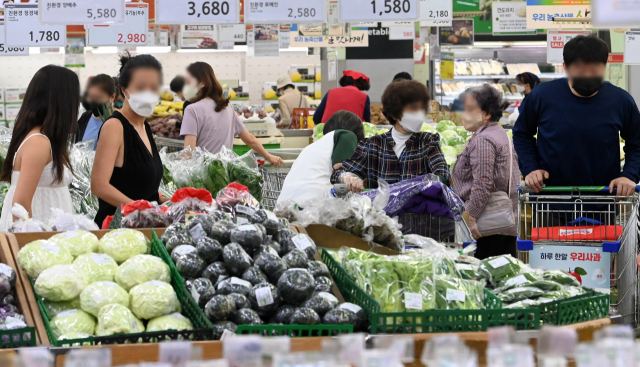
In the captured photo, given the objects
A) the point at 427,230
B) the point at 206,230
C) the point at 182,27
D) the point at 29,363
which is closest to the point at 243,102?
the point at 182,27

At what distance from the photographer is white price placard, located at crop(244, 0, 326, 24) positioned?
18.0 feet

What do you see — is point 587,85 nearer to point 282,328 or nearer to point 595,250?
point 595,250

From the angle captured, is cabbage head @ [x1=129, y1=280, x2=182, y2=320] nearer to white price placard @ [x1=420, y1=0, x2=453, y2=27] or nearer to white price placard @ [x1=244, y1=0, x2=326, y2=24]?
white price placard @ [x1=244, y1=0, x2=326, y2=24]

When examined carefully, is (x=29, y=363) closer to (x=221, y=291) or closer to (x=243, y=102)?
(x=221, y=291)

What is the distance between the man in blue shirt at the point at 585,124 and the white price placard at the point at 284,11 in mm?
2071

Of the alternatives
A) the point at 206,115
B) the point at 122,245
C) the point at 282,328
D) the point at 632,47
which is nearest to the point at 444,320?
the point at 282,328

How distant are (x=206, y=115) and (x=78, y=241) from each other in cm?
308

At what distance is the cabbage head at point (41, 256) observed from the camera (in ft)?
7.85

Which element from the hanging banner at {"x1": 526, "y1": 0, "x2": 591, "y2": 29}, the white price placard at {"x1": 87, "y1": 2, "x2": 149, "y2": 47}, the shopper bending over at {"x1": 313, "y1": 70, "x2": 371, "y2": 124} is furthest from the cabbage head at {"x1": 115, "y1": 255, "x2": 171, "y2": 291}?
the hanging banner at {"x1": 526, "y1": 0, "x2": 591, "y2": 29}

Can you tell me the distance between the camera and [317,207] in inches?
126

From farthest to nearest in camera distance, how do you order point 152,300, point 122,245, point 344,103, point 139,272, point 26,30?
point 344,103 → point 26,30 → point 122,245 → point 139,272 → point 152,300

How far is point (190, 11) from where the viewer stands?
566 cm

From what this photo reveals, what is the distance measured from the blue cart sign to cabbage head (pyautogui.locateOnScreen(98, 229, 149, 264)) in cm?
185

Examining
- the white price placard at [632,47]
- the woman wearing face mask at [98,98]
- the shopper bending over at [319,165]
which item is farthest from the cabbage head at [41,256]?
the white price placard at [632,47]
